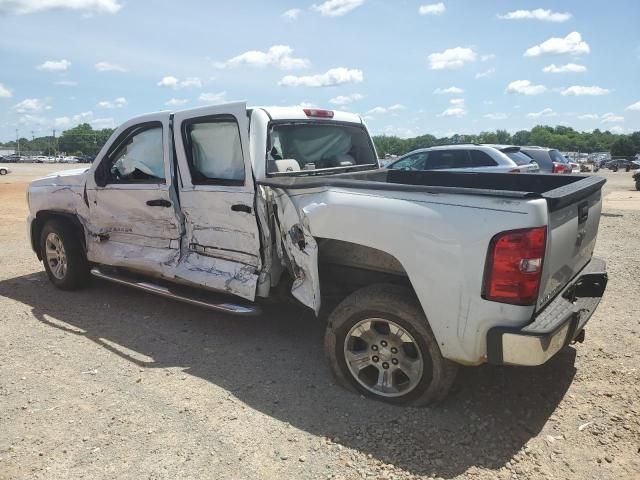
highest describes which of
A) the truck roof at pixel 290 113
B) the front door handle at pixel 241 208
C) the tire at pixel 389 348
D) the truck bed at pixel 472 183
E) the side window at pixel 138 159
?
the truck roof at pixel 290 113

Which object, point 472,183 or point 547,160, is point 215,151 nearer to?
point 472,183

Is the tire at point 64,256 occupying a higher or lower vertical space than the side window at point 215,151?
lower

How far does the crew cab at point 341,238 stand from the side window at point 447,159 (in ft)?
21.8

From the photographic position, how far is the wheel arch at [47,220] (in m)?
5.60

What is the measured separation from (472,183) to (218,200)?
2300 millimetres

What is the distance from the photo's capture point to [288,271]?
409cm

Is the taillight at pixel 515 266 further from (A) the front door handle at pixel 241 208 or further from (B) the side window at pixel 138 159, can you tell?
(B) the side window at pixel 138 159

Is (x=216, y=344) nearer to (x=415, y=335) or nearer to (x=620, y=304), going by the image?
(x=415, y=335)

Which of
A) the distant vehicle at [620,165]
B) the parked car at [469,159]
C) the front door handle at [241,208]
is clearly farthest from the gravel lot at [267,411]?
the distant vehicle at [620,165]

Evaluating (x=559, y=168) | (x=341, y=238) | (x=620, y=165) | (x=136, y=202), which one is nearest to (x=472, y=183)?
(x=341, y=238)

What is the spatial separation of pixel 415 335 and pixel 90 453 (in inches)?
78.7

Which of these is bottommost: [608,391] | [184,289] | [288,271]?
[608,391]

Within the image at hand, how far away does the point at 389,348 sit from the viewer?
3.34m

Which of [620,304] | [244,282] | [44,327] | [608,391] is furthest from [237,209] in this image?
[620,304]
